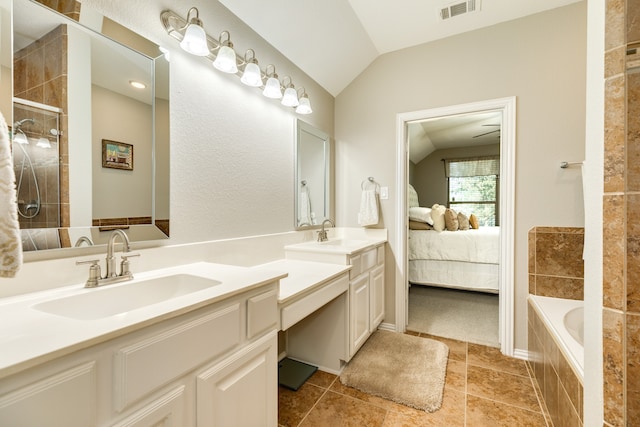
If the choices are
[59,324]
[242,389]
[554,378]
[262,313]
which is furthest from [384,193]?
[59,324]

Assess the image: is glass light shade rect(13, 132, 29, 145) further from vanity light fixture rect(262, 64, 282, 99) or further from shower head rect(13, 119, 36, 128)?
vanity light fixture rect(262, 64, 282, 99)

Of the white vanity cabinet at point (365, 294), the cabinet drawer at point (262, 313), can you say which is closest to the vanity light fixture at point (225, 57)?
the cabinet drawer at point (262, 313)

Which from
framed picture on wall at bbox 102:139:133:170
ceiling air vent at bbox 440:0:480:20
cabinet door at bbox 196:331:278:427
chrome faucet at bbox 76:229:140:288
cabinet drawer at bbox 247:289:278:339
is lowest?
cabinet door at bbox 196:331:278:427

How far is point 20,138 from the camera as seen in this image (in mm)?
930

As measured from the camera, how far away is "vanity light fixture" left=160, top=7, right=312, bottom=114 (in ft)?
4.35

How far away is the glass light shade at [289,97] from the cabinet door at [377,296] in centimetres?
146

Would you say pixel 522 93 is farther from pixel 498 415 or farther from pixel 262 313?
pixel 262 313

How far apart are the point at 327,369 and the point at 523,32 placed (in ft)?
9.48

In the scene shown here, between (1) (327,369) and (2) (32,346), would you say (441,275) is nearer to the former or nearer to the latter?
(1) (327,369)

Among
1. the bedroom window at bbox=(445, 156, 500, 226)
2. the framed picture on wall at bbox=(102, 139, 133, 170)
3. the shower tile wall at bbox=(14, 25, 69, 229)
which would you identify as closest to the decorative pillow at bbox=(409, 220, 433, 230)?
the bedroom window at bbox=(445, 156, 500, 226)

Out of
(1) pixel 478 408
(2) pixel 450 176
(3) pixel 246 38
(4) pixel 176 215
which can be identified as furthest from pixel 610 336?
(2) pixel 450 176

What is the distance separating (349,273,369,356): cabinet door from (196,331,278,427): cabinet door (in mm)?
852

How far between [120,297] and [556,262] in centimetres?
267

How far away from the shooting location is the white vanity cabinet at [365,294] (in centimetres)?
195
